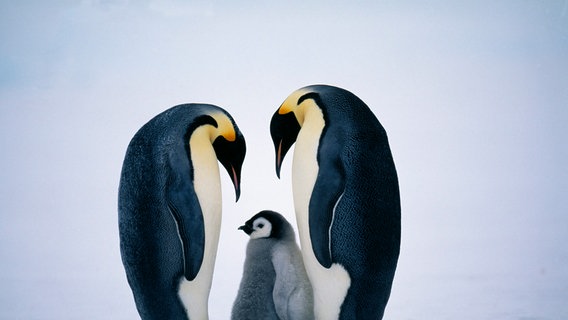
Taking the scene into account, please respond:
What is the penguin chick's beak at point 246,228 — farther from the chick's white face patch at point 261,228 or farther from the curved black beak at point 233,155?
the curved black beak at point 233,155

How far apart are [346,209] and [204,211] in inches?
15.9

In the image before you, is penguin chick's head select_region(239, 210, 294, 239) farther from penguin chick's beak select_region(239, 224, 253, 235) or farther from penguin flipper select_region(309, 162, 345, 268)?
penguin flipper select_region(309, 162, 345, 268)

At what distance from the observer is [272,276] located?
251 cm

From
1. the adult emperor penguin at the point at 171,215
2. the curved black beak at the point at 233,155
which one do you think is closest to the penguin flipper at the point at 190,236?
the adult emperor penguin at the point at 171,215

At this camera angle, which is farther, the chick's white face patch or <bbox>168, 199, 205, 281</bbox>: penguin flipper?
the chick's white face patch

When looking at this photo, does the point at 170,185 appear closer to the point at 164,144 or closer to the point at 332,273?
the point at 164,144

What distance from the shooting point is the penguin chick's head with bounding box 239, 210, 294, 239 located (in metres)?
2.56

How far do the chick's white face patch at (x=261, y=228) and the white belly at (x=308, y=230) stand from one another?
8.5 inches

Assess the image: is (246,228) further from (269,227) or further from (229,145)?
(229,145)

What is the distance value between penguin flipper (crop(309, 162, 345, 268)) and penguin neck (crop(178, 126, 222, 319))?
0.29 meters

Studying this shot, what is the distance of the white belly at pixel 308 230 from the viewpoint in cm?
230

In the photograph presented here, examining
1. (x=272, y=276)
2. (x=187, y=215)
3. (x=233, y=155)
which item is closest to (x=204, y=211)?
(x=187, y=215)

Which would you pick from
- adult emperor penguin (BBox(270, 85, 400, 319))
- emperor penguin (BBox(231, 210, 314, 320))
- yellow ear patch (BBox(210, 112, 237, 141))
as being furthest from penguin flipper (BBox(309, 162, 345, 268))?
Result: yellow ear patch (BBox(210, 112, 237, 141))

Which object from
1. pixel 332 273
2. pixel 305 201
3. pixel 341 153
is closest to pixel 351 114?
pixel 341 153
